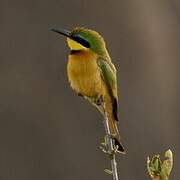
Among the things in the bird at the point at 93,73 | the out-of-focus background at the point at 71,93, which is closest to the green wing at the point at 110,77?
the bird at the point at 93,73

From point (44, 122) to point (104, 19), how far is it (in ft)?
1.74

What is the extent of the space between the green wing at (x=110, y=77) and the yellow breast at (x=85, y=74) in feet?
0.03

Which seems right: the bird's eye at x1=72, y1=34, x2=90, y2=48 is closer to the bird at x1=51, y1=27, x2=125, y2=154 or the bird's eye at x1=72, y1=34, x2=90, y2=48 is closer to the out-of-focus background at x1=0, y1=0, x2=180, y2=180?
the bird at x1=51, y1=27, x2=125, y2=154

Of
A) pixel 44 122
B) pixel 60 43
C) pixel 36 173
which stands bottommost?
pixel 36 173

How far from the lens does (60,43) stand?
3.39 metres

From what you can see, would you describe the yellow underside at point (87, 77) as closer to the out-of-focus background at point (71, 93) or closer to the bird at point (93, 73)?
the bird at point (93, 73)

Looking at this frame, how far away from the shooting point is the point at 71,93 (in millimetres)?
3453

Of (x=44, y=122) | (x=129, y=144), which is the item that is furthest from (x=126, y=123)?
(x=44, y=122)

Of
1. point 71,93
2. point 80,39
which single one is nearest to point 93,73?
point 80,39

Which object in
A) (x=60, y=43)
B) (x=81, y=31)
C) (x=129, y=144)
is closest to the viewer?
(x=81, y=31)

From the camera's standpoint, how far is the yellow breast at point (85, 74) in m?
1.22

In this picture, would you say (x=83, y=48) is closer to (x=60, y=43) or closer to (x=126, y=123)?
(x=60, y=43)

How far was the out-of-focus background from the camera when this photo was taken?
11.2ft

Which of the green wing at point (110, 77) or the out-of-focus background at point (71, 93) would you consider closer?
the green wing at point (110, 77)
